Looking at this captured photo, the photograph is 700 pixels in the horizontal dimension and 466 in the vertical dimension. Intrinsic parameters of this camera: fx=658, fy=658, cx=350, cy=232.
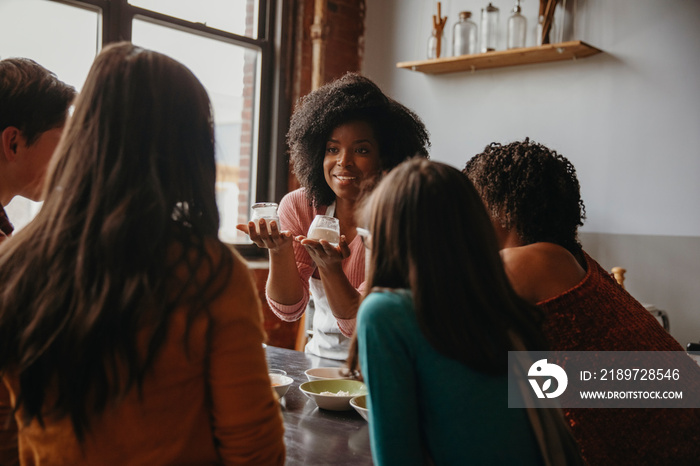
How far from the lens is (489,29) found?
10.9 ft

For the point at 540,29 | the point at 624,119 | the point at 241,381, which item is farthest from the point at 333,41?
the point at 241,381

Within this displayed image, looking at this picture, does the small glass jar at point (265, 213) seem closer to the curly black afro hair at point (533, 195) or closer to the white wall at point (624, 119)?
the curly black afro hair at point (533, 195)

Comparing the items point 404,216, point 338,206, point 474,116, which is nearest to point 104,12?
point 338,206

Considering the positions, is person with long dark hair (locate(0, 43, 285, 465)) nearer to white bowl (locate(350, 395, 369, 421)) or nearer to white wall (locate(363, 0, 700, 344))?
white bowl (locate(350, 395, 369, 421))

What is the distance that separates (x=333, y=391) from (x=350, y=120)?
95 cm

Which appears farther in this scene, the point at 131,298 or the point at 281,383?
the point at 281,383

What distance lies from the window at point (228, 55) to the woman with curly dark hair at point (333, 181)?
0.97m

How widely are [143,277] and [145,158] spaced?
0.54 ft

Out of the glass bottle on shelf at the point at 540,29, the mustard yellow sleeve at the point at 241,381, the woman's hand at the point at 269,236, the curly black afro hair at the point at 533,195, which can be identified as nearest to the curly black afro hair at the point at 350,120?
the woman's hand at the point at 269,236

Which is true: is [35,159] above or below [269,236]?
above

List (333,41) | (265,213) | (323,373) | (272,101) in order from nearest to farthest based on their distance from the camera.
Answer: (323,373), (265,213), (272,101), (333,41)

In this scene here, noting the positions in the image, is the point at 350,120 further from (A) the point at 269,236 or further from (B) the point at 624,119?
(B) the point at 624,119

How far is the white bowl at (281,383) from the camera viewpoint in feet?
4.92

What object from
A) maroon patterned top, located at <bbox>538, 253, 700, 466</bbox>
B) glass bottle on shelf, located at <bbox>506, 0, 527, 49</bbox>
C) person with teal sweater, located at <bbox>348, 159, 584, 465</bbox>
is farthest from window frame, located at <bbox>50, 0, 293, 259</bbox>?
person with teal sweater, located at <bbox>348, 159, 584, 465</bbox>
